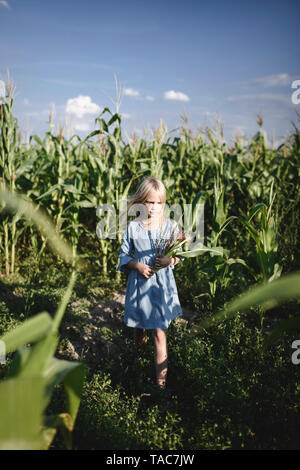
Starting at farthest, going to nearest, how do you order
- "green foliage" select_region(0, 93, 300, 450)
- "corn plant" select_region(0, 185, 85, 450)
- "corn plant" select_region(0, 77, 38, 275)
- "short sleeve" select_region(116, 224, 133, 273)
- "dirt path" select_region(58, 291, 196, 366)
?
"corn plant" select_region(0, 77, 38, 275) < "dirt path" select_region(58, 291, 196, 366) < "short sleeve" select_region(116, 224, 133, 273) < "green foliage" select_region(0, 93, 300, 450) < "corn plant" select_region(0, 185, 85, 450)

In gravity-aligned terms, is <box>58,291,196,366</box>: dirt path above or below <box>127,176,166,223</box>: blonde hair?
below

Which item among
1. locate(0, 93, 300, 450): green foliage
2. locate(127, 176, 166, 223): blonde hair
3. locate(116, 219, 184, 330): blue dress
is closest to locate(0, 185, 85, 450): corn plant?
locate(0, 93, 300, 450): green foliage

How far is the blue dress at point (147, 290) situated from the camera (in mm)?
2322

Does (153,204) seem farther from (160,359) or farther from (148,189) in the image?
(160,359)

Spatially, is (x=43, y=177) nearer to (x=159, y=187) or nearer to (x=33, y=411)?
(x=159, y=187)

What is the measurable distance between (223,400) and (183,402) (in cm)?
36

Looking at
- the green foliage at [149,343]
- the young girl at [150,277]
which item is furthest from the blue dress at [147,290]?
the green foliage at [149,343]

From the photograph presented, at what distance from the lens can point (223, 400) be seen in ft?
6.42

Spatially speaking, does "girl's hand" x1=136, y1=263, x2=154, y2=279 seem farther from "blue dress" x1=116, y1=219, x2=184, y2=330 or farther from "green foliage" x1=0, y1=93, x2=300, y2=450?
"green foliage" x1=0, y1=93, x2=300, y2=450

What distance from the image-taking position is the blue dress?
7.62 feet

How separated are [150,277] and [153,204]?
0.61m

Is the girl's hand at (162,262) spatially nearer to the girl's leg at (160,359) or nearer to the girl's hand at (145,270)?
the girl's hand at (145,270)
